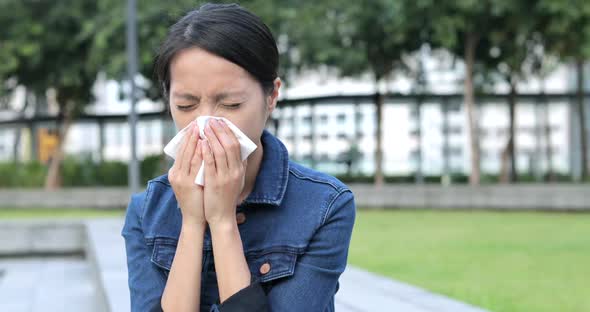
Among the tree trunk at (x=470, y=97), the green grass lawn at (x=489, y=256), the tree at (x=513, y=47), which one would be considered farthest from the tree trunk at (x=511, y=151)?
the green grass lawn at (x=489, y=256)

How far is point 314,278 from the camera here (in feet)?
7.75

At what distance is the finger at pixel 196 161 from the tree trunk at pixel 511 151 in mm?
23252

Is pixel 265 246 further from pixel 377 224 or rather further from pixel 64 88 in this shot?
pixel 64 88

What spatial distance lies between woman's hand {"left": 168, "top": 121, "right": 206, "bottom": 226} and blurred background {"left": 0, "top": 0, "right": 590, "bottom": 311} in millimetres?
3143

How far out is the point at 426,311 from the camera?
5.26m

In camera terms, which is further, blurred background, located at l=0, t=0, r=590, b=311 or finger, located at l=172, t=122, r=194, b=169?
blurred background, located at l=0, t=0, r=590, b=311

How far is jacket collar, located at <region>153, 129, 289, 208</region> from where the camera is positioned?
7.79 ft

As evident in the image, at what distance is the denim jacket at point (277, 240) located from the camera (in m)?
2.35

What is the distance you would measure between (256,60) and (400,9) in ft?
63.2

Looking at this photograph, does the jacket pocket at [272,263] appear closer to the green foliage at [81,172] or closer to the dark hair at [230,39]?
the dark hair at [230,39]

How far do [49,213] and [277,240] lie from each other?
64.3ft

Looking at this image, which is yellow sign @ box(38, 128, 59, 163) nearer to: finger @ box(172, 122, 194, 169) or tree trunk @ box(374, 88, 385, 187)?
tree trunk @ box(374, 88, 385, 187)

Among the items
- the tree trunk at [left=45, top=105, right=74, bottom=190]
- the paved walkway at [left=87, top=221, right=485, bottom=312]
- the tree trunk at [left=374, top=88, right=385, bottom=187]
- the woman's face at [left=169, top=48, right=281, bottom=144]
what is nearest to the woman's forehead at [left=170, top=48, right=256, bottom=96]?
the woman's face at [left=169, top=48, right=281, bottom=144]

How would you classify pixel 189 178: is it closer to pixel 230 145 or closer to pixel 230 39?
pixel 230 145
